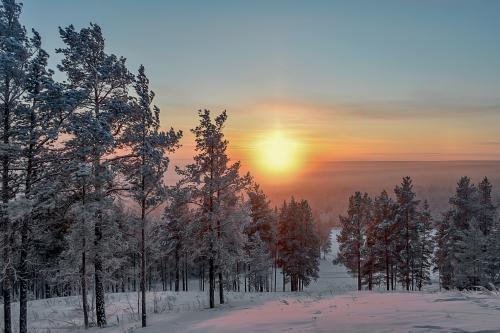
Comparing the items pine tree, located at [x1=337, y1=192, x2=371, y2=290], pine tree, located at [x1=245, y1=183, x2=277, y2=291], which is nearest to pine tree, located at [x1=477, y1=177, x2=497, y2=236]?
pine tree, located at [x1=337, y1=192, x2=371, y2=290]

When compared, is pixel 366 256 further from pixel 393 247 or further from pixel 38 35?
pixel 38 35

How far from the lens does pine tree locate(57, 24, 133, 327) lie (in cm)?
1891

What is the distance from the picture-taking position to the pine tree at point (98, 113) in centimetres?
1891

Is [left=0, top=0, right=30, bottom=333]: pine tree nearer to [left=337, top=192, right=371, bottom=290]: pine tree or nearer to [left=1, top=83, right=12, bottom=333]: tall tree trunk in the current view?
[left=1, top=83, right=12, bottom=333]: tall tree trunk

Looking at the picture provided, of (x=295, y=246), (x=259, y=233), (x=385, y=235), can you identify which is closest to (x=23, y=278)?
(x=295, y=246)

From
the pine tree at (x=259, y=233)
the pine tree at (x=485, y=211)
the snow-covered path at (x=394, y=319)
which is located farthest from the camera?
the pine tree at (x=259, y=233)

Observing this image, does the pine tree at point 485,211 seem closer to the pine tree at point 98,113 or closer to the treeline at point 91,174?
the treeline at point 91,174

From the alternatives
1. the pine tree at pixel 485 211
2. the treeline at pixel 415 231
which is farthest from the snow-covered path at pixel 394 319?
the pine tree at pixel 485 211

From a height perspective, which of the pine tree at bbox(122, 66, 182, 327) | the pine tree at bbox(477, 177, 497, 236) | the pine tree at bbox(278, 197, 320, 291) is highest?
the pine tree at bbox(122, 66, 182, 327)

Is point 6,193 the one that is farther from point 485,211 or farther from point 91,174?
point 485,211

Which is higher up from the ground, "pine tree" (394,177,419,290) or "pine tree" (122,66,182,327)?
"pine tree" (122,66,182,327)

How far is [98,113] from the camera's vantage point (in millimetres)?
19891

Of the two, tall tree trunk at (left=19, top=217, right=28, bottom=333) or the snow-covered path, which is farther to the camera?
tall tree trunk at (left=19, top=217, right=28, bottom=333)

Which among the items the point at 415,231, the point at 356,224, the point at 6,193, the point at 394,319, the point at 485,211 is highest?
the point at 6,193
